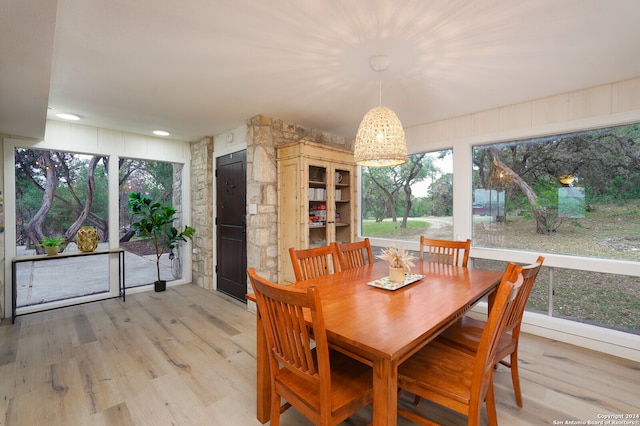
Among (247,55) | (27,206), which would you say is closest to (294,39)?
(247,55)

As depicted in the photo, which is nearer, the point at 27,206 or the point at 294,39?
the point at 294,39

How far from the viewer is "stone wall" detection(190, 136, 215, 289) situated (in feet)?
14.8

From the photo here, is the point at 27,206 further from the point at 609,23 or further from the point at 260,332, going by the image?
the point at 609,23

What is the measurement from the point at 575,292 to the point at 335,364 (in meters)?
2.78

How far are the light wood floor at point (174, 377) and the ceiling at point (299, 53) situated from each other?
2.21 metres

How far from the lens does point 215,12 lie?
163cm

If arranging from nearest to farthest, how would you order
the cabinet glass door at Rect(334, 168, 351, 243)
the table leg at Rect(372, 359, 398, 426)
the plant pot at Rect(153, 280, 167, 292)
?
1. the table leg at Rect(372, 359, 398, 426)
2. the cabinet glass door at Rect(334, 168, 351, 243)
3. the plant pot at Rect(153, 280, 167, 292)

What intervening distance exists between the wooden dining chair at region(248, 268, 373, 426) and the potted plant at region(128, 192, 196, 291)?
3572mm

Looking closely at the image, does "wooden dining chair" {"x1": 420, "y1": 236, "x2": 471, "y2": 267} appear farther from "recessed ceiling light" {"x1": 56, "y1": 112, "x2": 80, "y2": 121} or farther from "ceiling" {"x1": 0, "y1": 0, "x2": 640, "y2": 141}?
"recessed ceiling light" {"x1": 56, "y1": 112, "x2": 80, "y2": 121}

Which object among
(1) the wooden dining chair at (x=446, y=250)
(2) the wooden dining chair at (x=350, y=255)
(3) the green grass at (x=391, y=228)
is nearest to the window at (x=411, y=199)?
(3) the green grass at (x=391, y=228)

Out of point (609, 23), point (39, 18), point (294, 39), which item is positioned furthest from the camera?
point (294, 39)

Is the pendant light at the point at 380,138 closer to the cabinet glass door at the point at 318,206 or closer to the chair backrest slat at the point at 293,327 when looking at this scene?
the chair backrest slat at the point at 293,327

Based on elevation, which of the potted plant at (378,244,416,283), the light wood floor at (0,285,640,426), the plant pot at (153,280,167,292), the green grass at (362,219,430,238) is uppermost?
the green grass at (362,219,430,238)

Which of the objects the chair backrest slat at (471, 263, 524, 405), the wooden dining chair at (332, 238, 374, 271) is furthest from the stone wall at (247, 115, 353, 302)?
the chair backrest slat at (471, 263, 524, 405)
